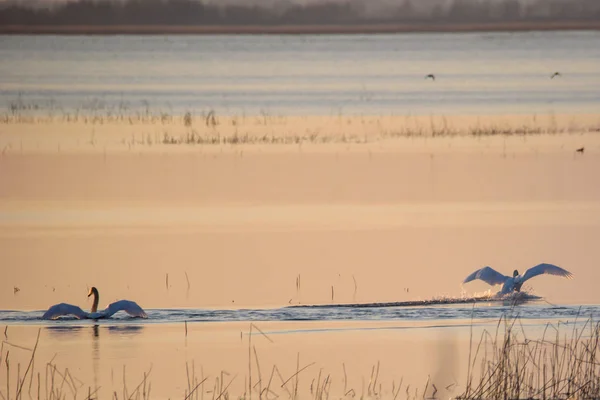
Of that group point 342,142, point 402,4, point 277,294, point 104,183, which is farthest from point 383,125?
point 402,4

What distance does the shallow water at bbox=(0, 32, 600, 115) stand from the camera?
82.7 feet

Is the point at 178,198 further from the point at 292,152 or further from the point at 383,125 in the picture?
the point at 383,125

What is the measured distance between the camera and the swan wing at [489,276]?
10320 millimetres

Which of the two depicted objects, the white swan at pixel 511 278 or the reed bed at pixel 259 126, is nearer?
the white swan at pixel 511 278

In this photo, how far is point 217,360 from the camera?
8242 millimetres


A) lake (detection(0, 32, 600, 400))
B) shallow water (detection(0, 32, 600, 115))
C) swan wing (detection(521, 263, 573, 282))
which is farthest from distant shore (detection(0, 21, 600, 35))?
swan wing (detection(521, 263, 573, 282))

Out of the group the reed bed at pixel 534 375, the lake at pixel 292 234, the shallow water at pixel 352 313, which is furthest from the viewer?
the shallow water at pixel 352 313

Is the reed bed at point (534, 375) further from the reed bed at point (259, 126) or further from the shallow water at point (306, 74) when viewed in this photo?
the shallow water at point (306, 74)

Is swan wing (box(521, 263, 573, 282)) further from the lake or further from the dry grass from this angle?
the dry grass

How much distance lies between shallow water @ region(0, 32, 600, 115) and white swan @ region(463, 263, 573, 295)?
39.2 feet

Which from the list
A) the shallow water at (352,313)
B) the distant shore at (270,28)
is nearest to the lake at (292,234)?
the shallow water at (352,313)

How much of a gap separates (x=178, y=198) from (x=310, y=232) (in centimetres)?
275

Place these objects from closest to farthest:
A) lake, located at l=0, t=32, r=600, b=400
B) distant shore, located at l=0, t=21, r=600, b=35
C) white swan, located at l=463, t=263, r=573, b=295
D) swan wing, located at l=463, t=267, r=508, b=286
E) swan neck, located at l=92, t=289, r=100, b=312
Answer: lake, located at l=0, t=32, r=600, b=400, swan neck, located at l=92, t=289, r=100, b=312, white swan, located at l=463, t=263, r=573, b=295, swan wing, located at l=463, t=267, r=508, b=286, distant shore, located at l=0, t=21, r=600, b=35

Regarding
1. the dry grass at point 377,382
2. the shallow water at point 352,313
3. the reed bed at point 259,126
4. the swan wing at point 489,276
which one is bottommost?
the dry grass at point 377,382
